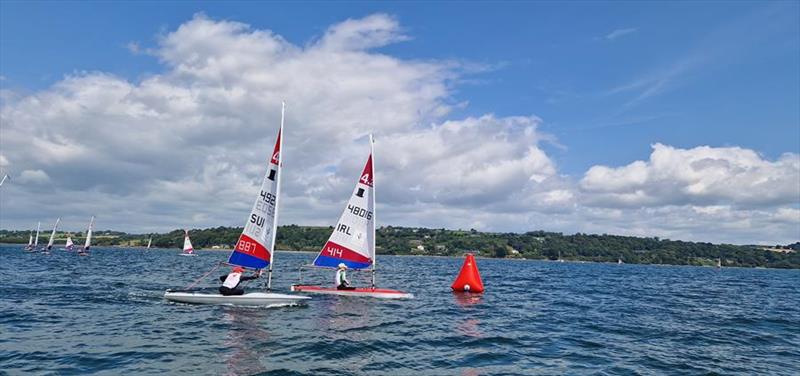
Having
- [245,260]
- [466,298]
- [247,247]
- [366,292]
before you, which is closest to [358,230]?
[366,292]

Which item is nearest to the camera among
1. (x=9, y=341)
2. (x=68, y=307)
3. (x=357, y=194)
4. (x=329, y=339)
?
(x=9, y=341)

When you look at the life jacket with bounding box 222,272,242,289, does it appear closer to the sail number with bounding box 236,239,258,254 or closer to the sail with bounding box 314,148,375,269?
the sail number with bounding box 236,239,258,254

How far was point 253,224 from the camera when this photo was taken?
2911 cm

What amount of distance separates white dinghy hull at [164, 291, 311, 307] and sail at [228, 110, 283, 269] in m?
2.17

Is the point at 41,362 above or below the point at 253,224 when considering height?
below

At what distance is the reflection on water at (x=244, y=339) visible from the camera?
1528cm

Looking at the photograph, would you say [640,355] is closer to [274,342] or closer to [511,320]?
[511,320]

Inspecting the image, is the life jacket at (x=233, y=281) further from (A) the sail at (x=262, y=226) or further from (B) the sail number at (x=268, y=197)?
(B) the sail number at (x=268, y=197)

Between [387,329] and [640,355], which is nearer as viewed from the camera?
[640,355]

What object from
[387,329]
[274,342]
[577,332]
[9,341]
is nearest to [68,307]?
[9,341]

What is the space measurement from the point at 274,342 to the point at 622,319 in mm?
19032

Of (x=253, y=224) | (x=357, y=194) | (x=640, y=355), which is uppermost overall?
(x=357, y=194)

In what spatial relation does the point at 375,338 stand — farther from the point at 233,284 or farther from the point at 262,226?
the point at 262,226

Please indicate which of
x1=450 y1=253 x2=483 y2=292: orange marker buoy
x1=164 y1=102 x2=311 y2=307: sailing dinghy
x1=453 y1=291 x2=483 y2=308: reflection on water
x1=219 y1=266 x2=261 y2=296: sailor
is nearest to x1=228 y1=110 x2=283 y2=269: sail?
x1=164 y1=102 x2=311 y2=307: sailing dinghy
